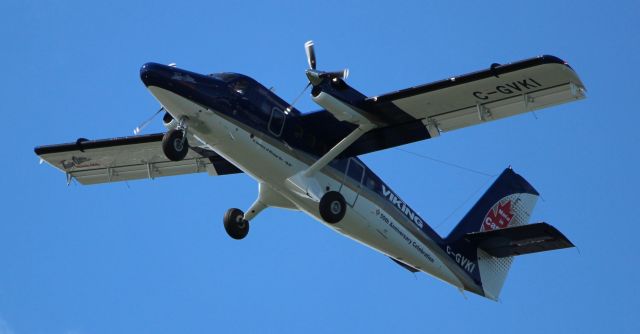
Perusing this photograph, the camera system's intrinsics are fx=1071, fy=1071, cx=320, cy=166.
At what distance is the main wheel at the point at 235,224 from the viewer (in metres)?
25.9

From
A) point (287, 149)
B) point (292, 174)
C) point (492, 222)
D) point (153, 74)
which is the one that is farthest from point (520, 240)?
point (153, 74)

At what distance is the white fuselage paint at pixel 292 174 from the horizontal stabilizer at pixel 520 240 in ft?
4.86

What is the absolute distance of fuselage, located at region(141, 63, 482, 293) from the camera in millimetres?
22953

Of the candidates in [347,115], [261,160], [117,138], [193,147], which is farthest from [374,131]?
[117,138]

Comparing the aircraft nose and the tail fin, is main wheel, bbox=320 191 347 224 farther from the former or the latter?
the aircraft nose

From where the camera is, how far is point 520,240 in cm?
2620

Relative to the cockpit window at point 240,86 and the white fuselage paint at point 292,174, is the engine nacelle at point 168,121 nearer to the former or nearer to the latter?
the white fuselage paint at point 292,174

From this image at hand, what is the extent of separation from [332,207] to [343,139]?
157 cm

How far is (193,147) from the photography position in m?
26.9

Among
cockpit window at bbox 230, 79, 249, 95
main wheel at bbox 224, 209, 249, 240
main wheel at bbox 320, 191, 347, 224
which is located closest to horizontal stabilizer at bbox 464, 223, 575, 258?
main wheel at bbox 320, 191, 347, 224

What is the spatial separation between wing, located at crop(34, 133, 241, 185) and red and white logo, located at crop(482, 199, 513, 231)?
23.2 feet

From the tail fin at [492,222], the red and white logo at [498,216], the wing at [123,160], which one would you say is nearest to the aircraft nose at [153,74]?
the wing at [123,160]

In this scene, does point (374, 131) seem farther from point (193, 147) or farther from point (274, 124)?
point (193, 147)

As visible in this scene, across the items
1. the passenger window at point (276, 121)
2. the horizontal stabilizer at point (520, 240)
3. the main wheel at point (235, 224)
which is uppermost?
the horizontal stabilizer at point (520, 240)
